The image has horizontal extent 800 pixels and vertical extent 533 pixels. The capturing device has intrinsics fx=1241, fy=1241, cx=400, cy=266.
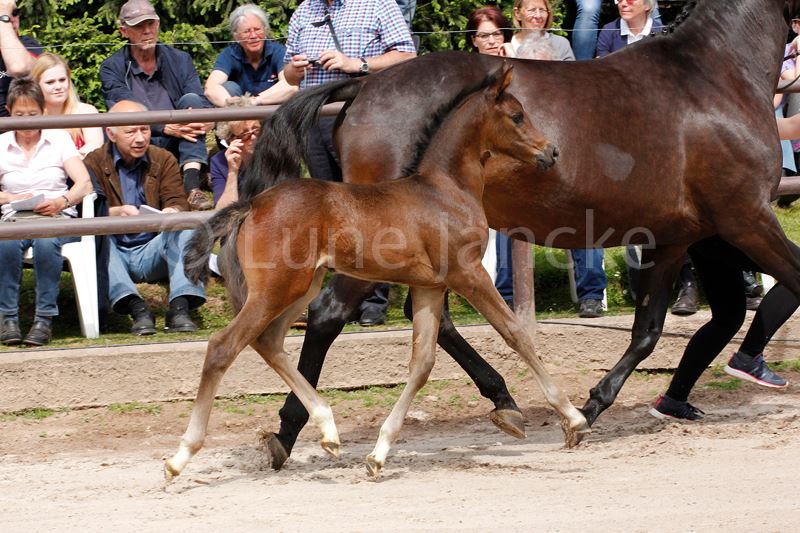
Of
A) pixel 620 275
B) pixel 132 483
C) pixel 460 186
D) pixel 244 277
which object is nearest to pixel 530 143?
pixel 460 186

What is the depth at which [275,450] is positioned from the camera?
5441 mm

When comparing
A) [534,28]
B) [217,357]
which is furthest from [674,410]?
[534,28]

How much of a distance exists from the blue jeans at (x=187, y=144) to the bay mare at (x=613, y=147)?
267cm

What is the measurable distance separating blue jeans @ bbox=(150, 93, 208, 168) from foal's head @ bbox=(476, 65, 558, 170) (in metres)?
3.26

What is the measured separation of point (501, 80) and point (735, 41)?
59.0 inches

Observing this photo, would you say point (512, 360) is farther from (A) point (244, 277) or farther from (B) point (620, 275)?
(A) point (244, 277)

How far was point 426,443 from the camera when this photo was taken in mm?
6078

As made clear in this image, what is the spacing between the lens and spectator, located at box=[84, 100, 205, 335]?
7297mm

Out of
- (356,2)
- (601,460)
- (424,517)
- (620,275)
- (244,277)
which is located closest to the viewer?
(424,517)

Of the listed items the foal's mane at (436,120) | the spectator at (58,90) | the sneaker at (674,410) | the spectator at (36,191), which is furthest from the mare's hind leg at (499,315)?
the spectator at (58,90)

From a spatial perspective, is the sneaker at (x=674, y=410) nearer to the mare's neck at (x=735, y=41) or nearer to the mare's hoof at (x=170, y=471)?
the mare's neck at (x=735, y=41)

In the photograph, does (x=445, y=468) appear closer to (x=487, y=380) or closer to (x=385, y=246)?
(x=487, y=380)

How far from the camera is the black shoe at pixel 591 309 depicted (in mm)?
7367

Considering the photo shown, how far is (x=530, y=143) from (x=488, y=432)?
173 centimetres
